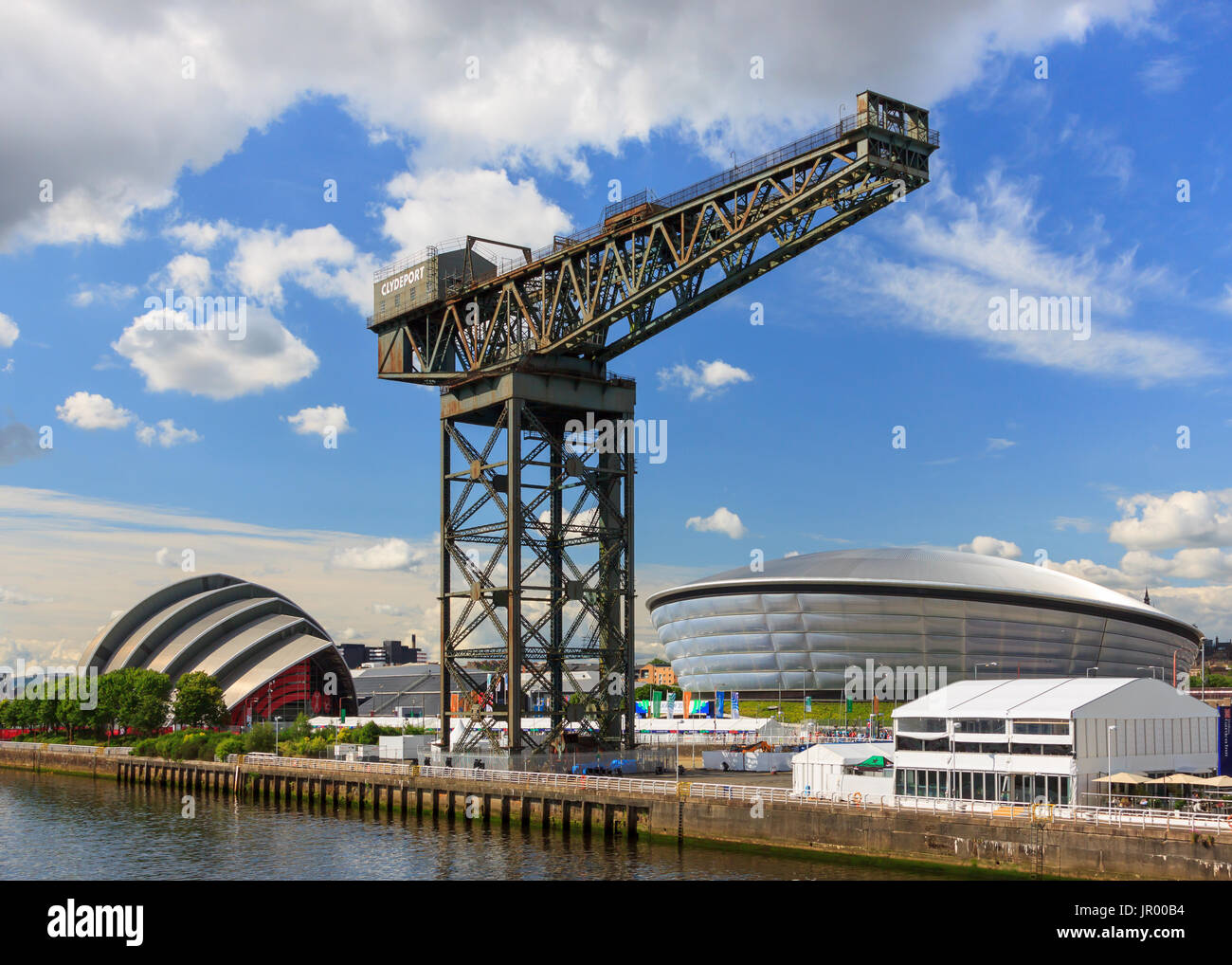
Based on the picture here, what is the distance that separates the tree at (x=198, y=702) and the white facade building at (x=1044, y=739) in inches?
3285

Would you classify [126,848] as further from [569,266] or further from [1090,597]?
[1090,597]

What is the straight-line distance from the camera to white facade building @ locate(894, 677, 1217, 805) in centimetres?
4241

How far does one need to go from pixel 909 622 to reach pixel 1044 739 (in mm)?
103651

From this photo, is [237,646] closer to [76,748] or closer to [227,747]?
[76,748]

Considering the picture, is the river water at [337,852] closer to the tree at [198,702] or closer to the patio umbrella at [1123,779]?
the patio umbrella at [1123,779]

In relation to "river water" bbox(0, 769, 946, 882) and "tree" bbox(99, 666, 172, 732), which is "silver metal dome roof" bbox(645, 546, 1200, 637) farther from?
"river water" bbox(0, 769, 946, 882)

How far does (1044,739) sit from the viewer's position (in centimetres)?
4281

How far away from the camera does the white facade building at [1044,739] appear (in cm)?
4241

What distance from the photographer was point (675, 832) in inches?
1941

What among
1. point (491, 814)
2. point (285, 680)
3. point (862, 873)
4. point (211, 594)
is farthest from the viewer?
point (211, 594)

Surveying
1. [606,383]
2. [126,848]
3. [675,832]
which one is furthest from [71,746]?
[675,832]

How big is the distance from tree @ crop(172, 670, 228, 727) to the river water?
138 ft

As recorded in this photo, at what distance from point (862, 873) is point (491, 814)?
23.3 meters

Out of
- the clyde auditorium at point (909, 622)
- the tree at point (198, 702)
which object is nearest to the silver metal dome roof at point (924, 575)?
the clyde auditorium at point (909, 622)
